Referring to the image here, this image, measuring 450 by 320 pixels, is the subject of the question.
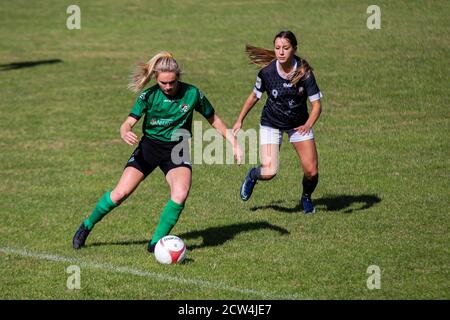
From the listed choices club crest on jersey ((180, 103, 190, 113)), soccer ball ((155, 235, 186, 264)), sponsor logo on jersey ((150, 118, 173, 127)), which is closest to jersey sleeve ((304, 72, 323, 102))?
club crest on jersey ((180, 103, 190, 113))

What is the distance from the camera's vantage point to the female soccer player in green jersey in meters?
9.38

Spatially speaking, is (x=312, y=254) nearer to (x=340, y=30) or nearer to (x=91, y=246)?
(x=91, y=246)

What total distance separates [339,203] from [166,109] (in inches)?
136

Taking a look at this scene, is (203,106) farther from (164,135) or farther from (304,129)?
(304,129)

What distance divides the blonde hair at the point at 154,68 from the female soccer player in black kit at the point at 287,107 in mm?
1630

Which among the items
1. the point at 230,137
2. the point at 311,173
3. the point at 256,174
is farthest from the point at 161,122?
the point at 311,173

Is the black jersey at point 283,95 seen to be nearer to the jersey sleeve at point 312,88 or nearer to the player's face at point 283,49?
the jersey sleeve at point 312,88

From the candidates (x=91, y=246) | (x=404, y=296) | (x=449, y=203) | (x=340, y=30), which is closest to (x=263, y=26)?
(x=340, y=30)

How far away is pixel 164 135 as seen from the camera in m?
9.60

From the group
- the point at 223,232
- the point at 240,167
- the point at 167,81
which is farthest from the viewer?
the point at 240,167

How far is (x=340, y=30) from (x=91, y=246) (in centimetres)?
1685

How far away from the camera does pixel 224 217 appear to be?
36.9 ft

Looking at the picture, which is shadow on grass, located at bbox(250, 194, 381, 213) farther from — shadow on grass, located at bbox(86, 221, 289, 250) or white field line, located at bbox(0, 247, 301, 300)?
white field line, located at bbox(0, 247, 301, 300)

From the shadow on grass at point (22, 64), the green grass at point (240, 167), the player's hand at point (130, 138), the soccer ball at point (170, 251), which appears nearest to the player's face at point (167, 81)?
the player's hand at point (130, 138)
